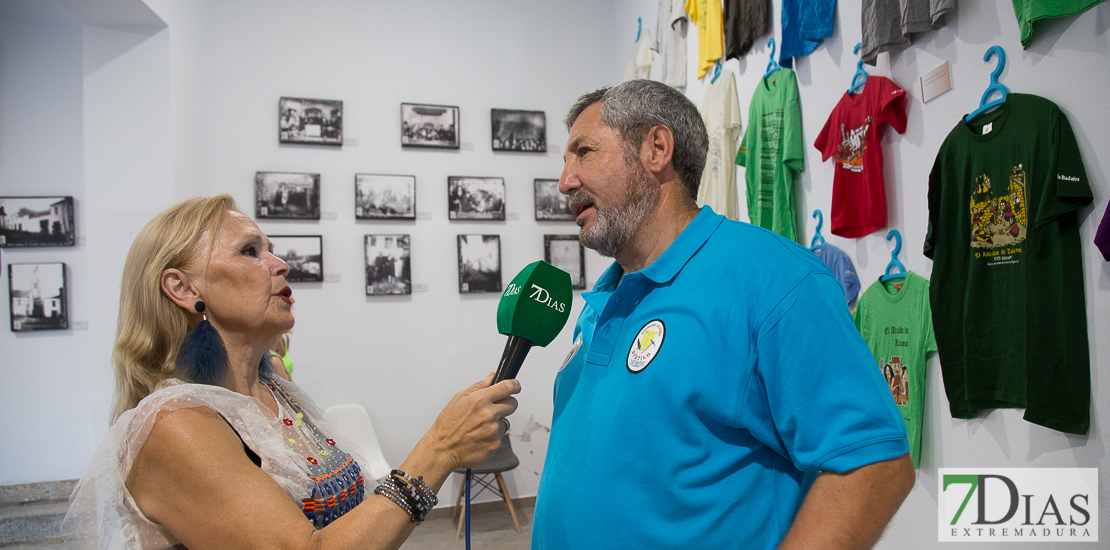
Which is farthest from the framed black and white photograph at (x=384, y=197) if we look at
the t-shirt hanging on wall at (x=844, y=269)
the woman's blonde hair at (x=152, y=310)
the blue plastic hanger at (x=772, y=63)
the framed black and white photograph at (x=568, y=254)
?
the woman's blonde hair at (x=152, y=310)

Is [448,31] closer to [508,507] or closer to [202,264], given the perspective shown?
[508,507]

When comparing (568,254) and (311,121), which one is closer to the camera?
(311,121)

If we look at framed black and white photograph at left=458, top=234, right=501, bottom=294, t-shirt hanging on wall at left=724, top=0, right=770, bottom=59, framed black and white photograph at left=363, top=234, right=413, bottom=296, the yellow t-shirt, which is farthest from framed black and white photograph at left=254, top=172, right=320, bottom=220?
t-shirt hanging on wall at left=724, top=0, right=770, bottom=59

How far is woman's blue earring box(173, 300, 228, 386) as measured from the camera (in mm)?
1447

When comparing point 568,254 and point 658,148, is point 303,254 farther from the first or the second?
point 658,148

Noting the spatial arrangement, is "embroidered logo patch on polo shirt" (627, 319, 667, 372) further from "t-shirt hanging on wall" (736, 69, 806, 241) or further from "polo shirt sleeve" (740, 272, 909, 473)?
"t-shirt hanging on wall" (736, 69, 806, 241)

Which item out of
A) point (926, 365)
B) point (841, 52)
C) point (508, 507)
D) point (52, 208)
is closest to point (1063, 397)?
point (926, 365)

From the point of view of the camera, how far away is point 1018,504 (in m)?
1.99

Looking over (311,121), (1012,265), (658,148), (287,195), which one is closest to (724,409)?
(658,148)

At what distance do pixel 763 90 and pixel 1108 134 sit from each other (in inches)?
71.0

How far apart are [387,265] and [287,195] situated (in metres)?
0.96

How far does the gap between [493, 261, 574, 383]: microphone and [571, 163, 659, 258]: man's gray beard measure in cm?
13

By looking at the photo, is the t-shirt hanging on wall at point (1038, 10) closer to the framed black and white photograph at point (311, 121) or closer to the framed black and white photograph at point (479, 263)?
the framed black and white photograph at point (479, 263)

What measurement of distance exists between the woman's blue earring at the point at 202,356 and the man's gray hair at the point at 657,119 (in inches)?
42.9
